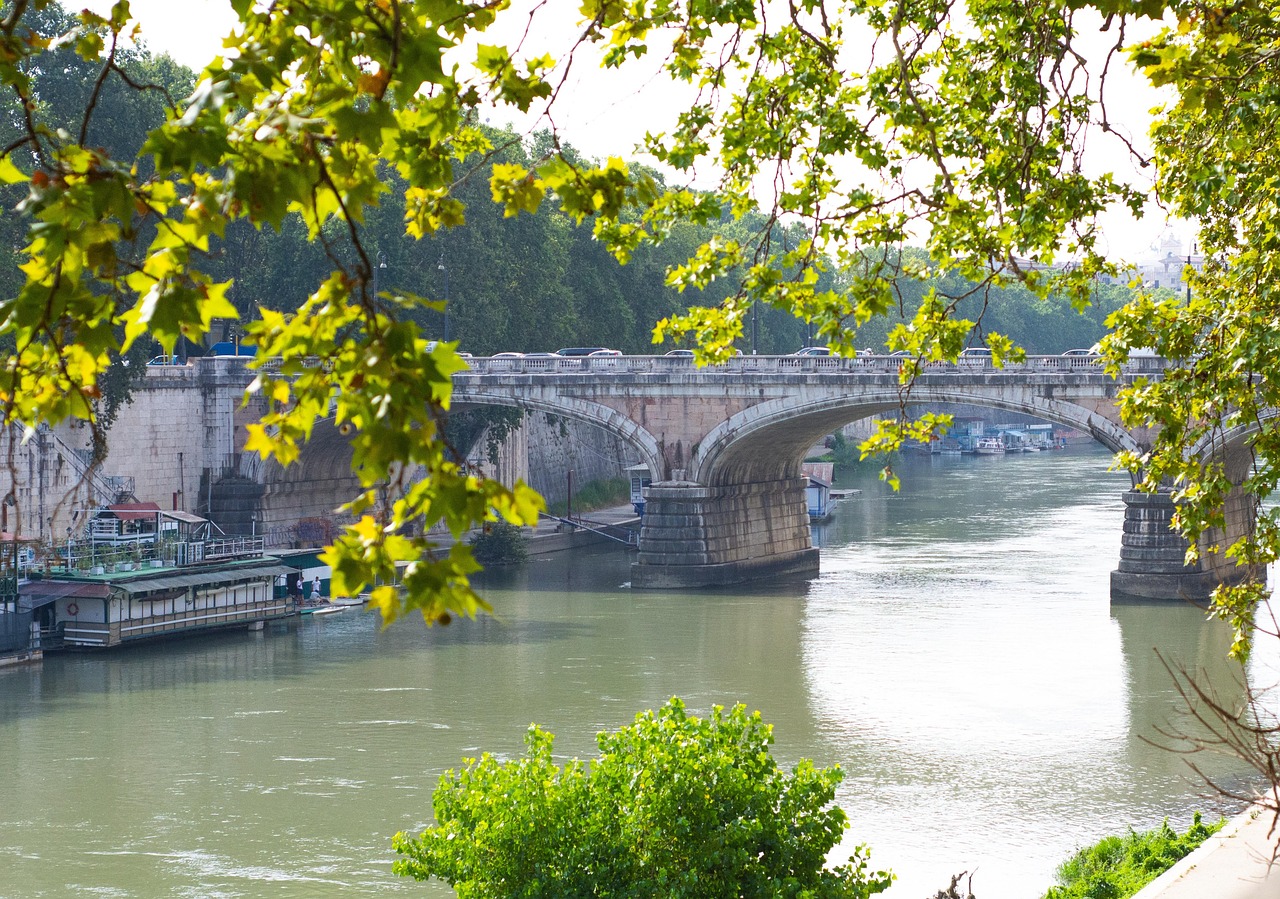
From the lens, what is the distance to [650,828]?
936cm

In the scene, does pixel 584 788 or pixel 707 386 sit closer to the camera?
pixel 584 788

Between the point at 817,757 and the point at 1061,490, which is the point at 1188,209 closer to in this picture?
the point at 817,757

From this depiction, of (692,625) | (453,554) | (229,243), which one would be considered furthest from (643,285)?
(453,554)

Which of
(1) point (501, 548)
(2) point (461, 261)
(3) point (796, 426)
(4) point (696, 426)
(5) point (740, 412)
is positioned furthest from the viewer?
(2) point (461, 261)

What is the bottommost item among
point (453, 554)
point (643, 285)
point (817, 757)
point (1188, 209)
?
point (817, 757)

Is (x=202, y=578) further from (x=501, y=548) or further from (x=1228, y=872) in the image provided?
(x=1228, y=872)

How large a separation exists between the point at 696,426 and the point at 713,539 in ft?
7.77

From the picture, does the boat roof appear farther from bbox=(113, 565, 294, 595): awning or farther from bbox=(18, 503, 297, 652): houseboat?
bbox=(113, 565, 294, 595): awning

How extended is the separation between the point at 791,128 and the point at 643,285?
128 ft

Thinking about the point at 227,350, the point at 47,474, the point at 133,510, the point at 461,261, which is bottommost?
the point at 133,510

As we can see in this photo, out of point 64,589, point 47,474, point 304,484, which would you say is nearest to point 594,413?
point 304,484

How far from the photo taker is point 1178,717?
752 inches

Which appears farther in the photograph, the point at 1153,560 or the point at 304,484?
the point at 304,484

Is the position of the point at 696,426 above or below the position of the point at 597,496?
above
